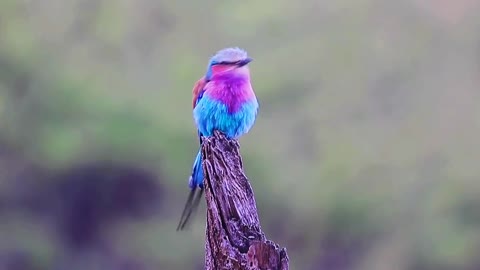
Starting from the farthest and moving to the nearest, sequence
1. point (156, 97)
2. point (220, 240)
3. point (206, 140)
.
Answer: point (156, 97) < point (206, 140) < point (220, 240)

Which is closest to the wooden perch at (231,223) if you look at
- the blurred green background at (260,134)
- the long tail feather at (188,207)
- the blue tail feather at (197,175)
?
the blue tail feather at (197,175)

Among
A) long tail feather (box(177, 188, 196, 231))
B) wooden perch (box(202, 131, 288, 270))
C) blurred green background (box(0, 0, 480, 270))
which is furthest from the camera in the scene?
blurred green background (box(0, 0, 480, 270))

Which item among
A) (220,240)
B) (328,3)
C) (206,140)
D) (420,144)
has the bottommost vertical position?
(220,240)

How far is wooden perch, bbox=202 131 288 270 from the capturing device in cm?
102

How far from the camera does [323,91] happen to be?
8.55 feet

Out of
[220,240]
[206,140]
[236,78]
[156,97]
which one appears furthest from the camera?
[156,97]

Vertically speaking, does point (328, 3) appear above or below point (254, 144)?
above

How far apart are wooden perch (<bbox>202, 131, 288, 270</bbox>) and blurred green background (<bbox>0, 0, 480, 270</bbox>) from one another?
1.39 meters

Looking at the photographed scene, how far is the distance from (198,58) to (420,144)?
830 mm

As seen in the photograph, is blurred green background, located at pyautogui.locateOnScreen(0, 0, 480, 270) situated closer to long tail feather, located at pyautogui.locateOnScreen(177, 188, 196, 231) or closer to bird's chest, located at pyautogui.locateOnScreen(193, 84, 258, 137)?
long tail feather, located at pyautogui.locateOnScreen(177, 188, 196, 231)

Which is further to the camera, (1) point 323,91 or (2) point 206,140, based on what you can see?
(1) point 323,91

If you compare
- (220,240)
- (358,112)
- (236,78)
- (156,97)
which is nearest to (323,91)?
(358,112)

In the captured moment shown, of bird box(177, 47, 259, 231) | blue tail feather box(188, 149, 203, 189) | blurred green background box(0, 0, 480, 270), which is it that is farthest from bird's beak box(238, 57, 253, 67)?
blurred green background box(0, 0, 480, 270)

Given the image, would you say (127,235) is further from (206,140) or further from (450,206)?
(206,140)
